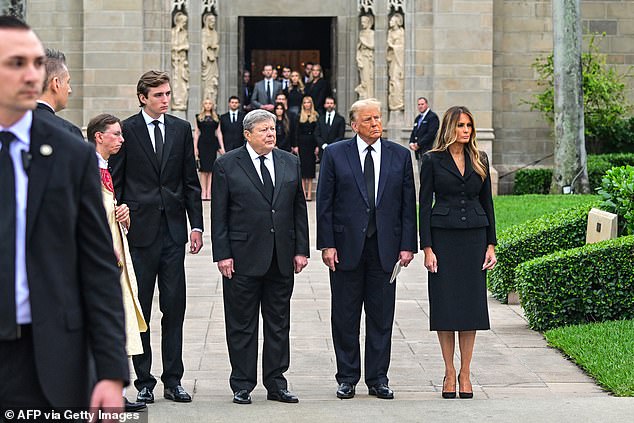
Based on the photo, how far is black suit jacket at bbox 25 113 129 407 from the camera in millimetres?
3982

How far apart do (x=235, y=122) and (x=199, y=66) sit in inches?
102

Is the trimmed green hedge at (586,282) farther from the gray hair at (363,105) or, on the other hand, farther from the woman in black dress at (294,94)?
the woman in black dress at (294,94)

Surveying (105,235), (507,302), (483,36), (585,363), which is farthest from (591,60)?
(105,235)

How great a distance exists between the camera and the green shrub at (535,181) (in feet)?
83.5

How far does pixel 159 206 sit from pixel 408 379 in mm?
2183

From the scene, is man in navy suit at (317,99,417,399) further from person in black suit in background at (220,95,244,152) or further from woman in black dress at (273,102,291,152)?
woman in black dress at (273,102,291,152)

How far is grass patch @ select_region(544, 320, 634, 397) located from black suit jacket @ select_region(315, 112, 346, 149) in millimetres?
13721

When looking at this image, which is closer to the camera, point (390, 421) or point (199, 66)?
point (390, 421)

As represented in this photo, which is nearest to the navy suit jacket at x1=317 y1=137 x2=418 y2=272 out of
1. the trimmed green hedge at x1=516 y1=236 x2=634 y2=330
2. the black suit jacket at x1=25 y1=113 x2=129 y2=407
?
the trimmed green hedge at x1=516 y1=236 x2=634 y2=330

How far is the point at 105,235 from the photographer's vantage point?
13.6 ft

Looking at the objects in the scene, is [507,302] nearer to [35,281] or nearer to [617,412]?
[617,412]

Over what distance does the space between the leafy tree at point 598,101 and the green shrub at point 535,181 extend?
132 centimetres

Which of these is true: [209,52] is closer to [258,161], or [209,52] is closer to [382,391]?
[258,161]

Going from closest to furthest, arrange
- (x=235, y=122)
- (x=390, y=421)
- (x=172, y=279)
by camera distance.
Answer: (x=390, y=421) → (x=172, y=279) → (x=235, y=122)
